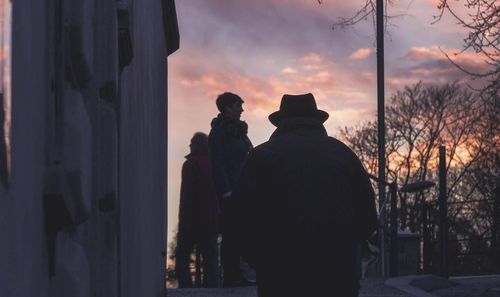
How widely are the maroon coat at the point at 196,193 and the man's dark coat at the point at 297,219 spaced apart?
692 centimetres

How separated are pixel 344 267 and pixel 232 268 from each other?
5776 mm

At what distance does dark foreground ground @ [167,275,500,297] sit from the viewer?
425 inches

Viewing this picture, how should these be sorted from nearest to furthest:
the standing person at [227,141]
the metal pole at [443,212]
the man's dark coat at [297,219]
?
1. the man's dark coat at [297,219]
2. the standing person at [227,141]
3. the metal pole at [443,212]

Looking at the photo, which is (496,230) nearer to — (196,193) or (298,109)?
(196,193)

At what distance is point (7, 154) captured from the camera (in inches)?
87.4

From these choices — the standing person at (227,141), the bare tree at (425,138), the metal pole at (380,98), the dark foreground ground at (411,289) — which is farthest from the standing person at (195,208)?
the bare tree at (425,138)

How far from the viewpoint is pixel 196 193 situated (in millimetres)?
12594

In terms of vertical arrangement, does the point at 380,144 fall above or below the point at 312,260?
above

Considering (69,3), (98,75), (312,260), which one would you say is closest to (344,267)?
(312,260)

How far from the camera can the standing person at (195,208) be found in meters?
12.3

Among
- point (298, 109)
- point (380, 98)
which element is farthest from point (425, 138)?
point (298, 109)

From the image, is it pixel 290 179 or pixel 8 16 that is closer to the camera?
pixel 8 16

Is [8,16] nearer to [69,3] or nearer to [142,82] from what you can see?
[69,3]

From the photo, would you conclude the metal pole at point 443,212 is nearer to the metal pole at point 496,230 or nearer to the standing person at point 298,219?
the metal pole at point 496,230
